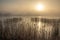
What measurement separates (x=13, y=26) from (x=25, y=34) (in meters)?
0.19

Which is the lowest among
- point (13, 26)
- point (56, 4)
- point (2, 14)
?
point (13, 26)

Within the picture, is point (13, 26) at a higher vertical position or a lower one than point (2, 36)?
higher

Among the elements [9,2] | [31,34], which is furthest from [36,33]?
[9,2]

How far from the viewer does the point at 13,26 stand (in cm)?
110

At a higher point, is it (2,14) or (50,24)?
(2,14)

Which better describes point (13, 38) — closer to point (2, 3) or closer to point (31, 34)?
point (31, 34)

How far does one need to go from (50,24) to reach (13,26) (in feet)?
1.55

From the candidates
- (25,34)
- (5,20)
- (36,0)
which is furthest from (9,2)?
(25,34)

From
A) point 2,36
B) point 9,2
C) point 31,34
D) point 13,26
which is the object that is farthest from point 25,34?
point 9,2

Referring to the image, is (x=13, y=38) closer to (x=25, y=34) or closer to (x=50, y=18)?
(x=25, y=34)

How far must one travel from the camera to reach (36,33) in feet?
3.59

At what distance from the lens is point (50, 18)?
1079 mm

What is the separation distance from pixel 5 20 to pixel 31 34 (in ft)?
1.25

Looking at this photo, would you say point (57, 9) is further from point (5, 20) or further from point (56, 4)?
point (5, 20)
